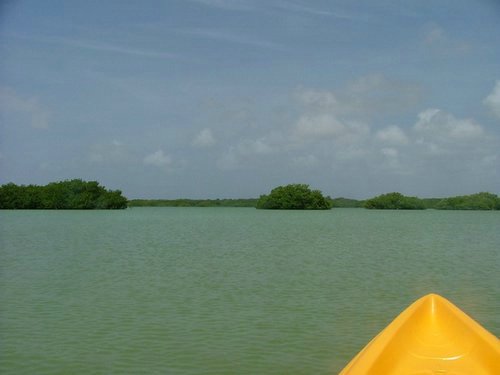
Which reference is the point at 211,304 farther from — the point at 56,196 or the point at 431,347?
the point at 56,196

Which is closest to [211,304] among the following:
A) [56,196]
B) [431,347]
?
[431,347]

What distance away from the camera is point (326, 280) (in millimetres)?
12398

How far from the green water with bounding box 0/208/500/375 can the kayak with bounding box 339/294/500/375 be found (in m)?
0.94

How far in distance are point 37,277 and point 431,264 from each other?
10.4 metres

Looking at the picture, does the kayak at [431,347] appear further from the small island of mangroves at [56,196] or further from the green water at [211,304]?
the small island of mangroves at [56,196]

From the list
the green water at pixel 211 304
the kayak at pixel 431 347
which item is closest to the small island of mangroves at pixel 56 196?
the green water at pixel 211 304

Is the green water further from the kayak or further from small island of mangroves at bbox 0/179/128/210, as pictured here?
small island of mangroves at bbox 0/179/128/210

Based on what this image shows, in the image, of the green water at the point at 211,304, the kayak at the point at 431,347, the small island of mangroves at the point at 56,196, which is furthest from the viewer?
the small island of mangroves at the point at 56,196

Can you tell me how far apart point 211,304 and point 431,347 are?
4436mm

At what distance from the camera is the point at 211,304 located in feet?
30.8

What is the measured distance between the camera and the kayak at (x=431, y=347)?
4.92 meters

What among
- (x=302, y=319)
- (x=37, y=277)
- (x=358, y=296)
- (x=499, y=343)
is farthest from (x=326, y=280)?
(x=499, y=343)

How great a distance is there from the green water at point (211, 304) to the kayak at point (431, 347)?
3.09 feet

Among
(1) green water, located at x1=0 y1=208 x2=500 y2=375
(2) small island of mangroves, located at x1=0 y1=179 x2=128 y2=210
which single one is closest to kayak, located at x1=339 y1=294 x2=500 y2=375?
(1) green water, located at x1=0 y1=208 x2=500 y2=375
